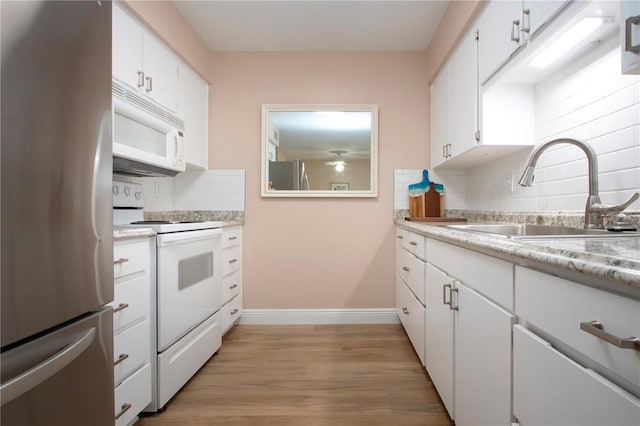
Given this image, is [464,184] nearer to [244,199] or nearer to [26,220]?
Answer: [244,199]

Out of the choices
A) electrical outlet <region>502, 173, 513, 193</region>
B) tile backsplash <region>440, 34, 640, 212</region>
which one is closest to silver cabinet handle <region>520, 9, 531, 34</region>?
tile backsplash <region>440, 34, 640, 212</region>

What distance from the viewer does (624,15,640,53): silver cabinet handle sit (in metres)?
0.79

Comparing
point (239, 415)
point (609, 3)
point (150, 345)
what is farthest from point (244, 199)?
point (609, 3)

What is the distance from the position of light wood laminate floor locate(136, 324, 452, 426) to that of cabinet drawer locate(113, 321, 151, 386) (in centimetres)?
35

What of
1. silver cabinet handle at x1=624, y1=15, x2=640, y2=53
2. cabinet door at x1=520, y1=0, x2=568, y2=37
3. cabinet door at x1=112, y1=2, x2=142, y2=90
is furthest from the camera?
cabinet door at x1=112, y1=2, x2=142, y2=90

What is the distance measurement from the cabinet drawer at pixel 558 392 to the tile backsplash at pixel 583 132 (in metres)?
0.88

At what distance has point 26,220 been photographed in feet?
1.81

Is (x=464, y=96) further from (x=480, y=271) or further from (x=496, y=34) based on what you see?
(x=480, y=271)

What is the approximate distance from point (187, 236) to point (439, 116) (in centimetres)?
208

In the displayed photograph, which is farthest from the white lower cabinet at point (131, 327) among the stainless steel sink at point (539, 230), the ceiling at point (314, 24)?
the ceiling at point (314, 24)

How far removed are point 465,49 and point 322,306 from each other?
7.29 ft

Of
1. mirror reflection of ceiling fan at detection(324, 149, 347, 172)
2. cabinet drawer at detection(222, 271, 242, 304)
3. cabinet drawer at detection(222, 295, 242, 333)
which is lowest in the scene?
cabinet drawer at detection(222, 295, 242, 333)

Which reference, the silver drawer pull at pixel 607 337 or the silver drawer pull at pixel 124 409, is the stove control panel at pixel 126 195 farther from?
the silver drawer pull at pixel 607 337

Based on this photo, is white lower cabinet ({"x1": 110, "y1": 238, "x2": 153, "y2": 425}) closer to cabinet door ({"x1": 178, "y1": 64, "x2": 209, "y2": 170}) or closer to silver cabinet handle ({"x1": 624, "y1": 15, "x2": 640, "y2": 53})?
cabinet door ({"x1": 178, "y1": 64, "x2": 209, "y2": 170})
